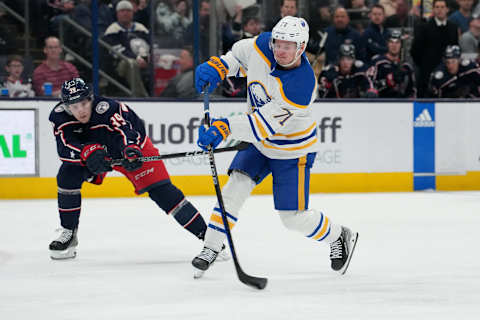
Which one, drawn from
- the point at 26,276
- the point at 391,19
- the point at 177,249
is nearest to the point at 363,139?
the point at 391,19

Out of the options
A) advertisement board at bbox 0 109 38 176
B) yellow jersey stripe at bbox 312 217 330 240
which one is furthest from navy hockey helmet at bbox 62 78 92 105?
advertisement board at bbox 0 109 38 176

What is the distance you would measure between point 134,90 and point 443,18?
3012 millimetres

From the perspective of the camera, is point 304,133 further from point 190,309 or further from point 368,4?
point 368,4

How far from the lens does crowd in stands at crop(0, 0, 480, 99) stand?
6.50m

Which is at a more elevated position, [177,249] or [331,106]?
[331,106]

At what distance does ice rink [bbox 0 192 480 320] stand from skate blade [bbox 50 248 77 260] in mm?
46

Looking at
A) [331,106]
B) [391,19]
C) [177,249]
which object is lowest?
[177,249]

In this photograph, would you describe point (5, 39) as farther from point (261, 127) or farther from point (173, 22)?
point (261, 127)

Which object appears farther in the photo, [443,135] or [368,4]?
[368,4]

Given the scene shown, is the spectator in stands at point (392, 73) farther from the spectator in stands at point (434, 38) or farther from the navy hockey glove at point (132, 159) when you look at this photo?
the navy hockey glove at point (132, 159)

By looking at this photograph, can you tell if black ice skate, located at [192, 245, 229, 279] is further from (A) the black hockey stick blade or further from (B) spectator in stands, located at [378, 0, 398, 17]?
(B) spectator in stands, located at [378, 0, 398, 17]

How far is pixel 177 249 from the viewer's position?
4121mm

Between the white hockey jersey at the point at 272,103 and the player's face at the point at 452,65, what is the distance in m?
4.28

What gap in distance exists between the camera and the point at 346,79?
7.05 m
